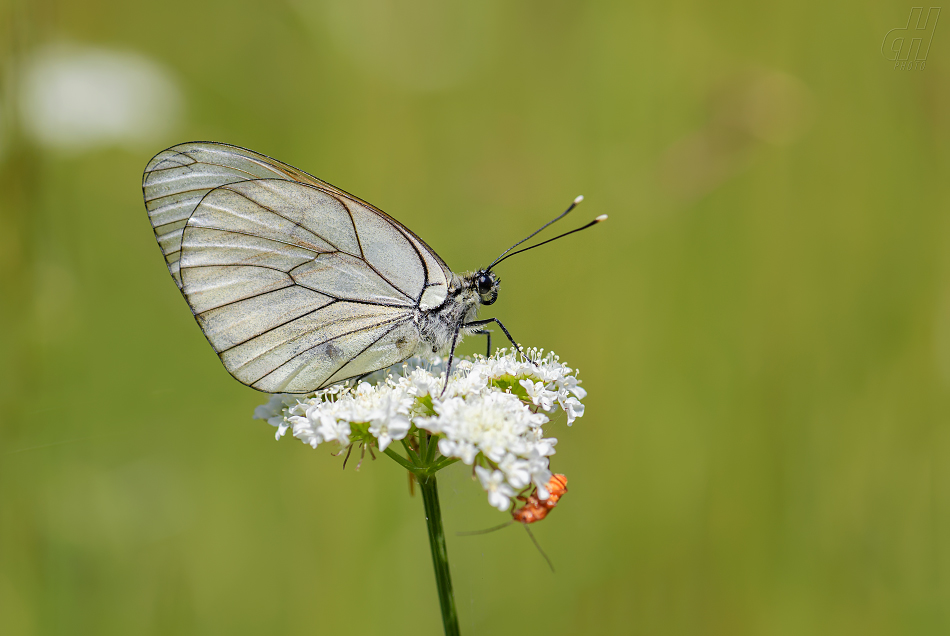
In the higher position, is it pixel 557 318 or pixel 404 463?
pixel 557 318

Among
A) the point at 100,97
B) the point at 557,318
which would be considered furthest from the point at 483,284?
the point at 100,97

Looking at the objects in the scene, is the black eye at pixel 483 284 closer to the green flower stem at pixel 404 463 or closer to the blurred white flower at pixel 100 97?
the green flower stem at pixel 404 463

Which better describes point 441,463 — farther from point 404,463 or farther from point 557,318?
point 557,318

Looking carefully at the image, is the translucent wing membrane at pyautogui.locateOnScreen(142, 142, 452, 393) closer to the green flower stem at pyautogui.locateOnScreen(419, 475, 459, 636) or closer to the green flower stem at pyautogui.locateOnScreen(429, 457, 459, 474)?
the green flower stem at pyautogui.locateOnScreen(429, 457, 459, 474)

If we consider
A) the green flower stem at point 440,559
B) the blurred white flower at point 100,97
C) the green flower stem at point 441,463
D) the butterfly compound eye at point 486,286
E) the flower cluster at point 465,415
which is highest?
the blurred white flower at point 100,97

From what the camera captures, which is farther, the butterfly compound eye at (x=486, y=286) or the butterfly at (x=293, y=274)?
the butterfly compound eye at (x=486, y=286)

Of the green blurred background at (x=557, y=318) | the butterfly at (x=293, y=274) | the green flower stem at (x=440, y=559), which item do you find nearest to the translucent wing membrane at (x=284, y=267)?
the butterfly at (x=293, y=274)

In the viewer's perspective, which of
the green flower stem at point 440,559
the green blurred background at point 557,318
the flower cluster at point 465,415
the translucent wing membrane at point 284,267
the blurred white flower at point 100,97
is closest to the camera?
the green flower stem at point 440,559

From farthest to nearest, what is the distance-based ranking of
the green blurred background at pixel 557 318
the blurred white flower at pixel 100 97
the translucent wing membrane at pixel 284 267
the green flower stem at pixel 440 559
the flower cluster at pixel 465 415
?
the green blurred background at pixel 557 318, the blurred white flower at pixel 100 97, the translucent wing membrane at pixel 284 267, the flower cluster at pixel 465 415, the green flower stem at pixel 440 559
